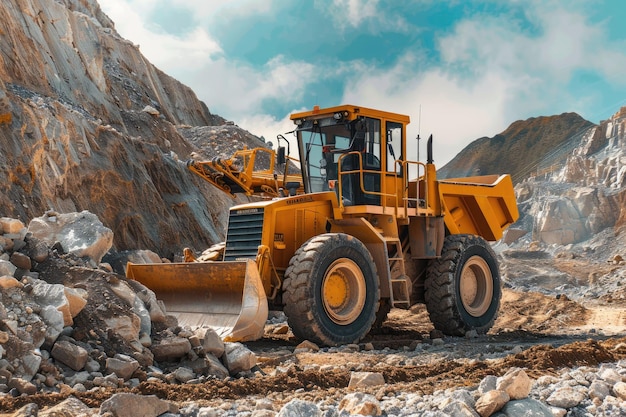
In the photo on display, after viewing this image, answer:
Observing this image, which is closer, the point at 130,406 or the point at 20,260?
the point at 130,406

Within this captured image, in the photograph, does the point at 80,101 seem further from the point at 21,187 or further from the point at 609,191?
the point at 609,191

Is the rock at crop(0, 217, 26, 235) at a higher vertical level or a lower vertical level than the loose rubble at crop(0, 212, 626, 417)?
higher

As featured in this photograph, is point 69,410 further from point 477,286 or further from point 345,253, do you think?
point 477,286

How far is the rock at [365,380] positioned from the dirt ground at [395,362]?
12cm

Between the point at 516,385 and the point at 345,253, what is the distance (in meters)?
4.09

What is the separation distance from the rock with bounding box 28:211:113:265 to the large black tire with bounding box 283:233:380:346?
86.4 inches

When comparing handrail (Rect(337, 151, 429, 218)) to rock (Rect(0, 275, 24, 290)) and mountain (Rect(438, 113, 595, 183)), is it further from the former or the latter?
mountain (Rect(438, 113, 595, 183))

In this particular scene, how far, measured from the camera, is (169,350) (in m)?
6.35

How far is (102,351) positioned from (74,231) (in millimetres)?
2677

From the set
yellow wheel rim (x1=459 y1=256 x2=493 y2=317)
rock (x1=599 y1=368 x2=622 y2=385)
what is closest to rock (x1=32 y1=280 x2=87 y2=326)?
rock (x1=599 y1=368 x2=622 y2=385)

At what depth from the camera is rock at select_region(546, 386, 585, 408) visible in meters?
4.44

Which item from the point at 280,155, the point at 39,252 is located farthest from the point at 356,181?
the point at 39,252

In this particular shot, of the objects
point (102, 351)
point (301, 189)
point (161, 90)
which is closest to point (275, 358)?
point (102, 351)

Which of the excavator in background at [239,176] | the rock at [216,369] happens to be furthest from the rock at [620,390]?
the excavator in background at [239,176]
